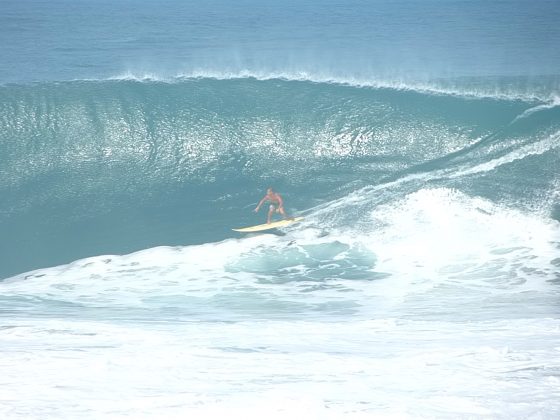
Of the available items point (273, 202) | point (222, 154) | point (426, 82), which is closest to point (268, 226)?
point (273, 202)

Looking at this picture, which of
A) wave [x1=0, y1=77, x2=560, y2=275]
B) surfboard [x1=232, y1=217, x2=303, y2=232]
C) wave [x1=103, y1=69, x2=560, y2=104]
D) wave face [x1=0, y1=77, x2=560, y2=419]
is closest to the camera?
wave face [x1=0, y1=77, x2=560, y2=419]

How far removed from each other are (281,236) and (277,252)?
61 cm

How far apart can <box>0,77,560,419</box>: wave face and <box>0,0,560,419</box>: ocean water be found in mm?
53

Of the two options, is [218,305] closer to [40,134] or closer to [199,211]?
[199,211]

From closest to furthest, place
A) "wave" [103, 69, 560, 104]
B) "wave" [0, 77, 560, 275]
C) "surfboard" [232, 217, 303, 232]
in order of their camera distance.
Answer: "surfboard" [232, 217, 303, 232], "wave" [0, 77, 560, 275], "wave" [103, 69, 560, 104]

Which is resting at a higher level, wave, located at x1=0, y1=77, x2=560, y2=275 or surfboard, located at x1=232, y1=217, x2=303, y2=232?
wave, located at x1=0, y1=77, x2=560, y2=275

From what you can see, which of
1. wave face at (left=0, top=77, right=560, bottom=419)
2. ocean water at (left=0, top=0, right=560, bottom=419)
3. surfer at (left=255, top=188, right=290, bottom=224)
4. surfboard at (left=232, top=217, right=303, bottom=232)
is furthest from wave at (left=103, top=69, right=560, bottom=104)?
surfboard at (left=232, top=217, right=303, bottom=232)

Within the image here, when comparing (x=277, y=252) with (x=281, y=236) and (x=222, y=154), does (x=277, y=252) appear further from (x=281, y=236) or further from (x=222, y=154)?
(x=222, y=154)

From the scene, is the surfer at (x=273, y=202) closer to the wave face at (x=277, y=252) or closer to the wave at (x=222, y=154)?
the wave face at (x=277, y=252)

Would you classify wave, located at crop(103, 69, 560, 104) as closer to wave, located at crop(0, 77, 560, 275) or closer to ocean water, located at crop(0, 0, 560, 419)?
ocean water, located at crop(0, 0, 560, 419)

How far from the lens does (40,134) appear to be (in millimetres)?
20047

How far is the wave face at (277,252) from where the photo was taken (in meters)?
9.69

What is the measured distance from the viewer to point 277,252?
16266 millimetres

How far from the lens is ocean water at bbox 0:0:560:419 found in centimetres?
975
